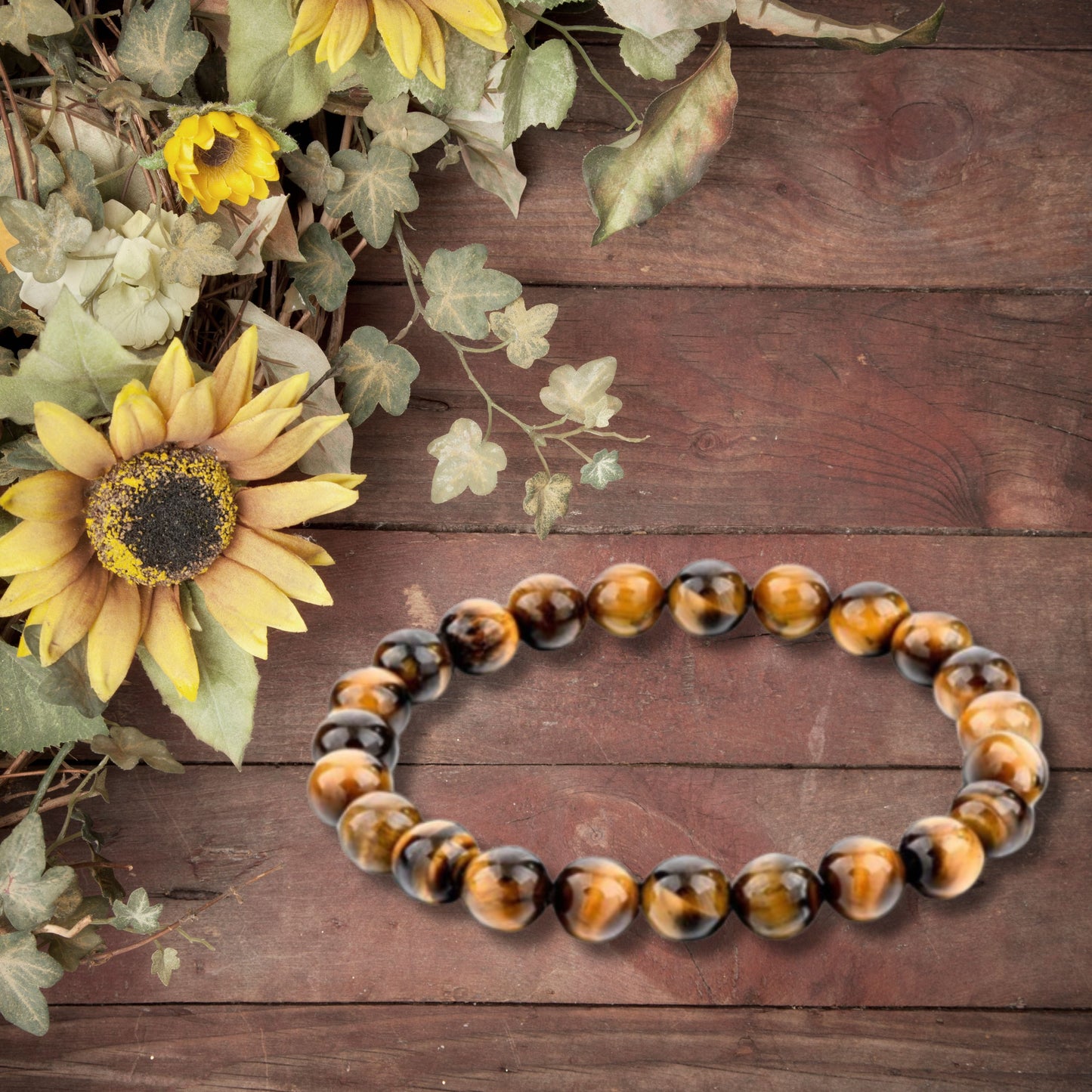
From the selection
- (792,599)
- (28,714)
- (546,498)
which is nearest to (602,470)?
(546,498)

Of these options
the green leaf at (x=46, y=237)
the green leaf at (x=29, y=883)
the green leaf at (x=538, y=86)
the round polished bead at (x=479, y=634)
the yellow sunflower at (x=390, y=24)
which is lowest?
the green leaf at (x=29, y=883)

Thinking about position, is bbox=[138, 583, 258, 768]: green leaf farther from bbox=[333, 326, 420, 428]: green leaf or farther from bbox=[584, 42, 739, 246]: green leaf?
bbox=[584, 42, 739, 246]: green leaf

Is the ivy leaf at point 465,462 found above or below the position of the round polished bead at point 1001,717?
above

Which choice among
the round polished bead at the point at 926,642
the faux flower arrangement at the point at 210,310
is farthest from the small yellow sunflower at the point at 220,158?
the round polished bead at the point at 926,642

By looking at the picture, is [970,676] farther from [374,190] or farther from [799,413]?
[374,190]

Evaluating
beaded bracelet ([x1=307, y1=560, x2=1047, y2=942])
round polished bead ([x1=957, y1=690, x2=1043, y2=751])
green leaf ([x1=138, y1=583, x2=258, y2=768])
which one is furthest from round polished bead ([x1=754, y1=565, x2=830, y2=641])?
green leaf ([x1=138, y1=583, x2=258, y2=768])

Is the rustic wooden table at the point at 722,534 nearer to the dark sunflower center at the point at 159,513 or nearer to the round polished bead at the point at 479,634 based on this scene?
the round polished bead at the point at 479,634

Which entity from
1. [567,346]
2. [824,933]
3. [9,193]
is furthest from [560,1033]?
[9,193]
